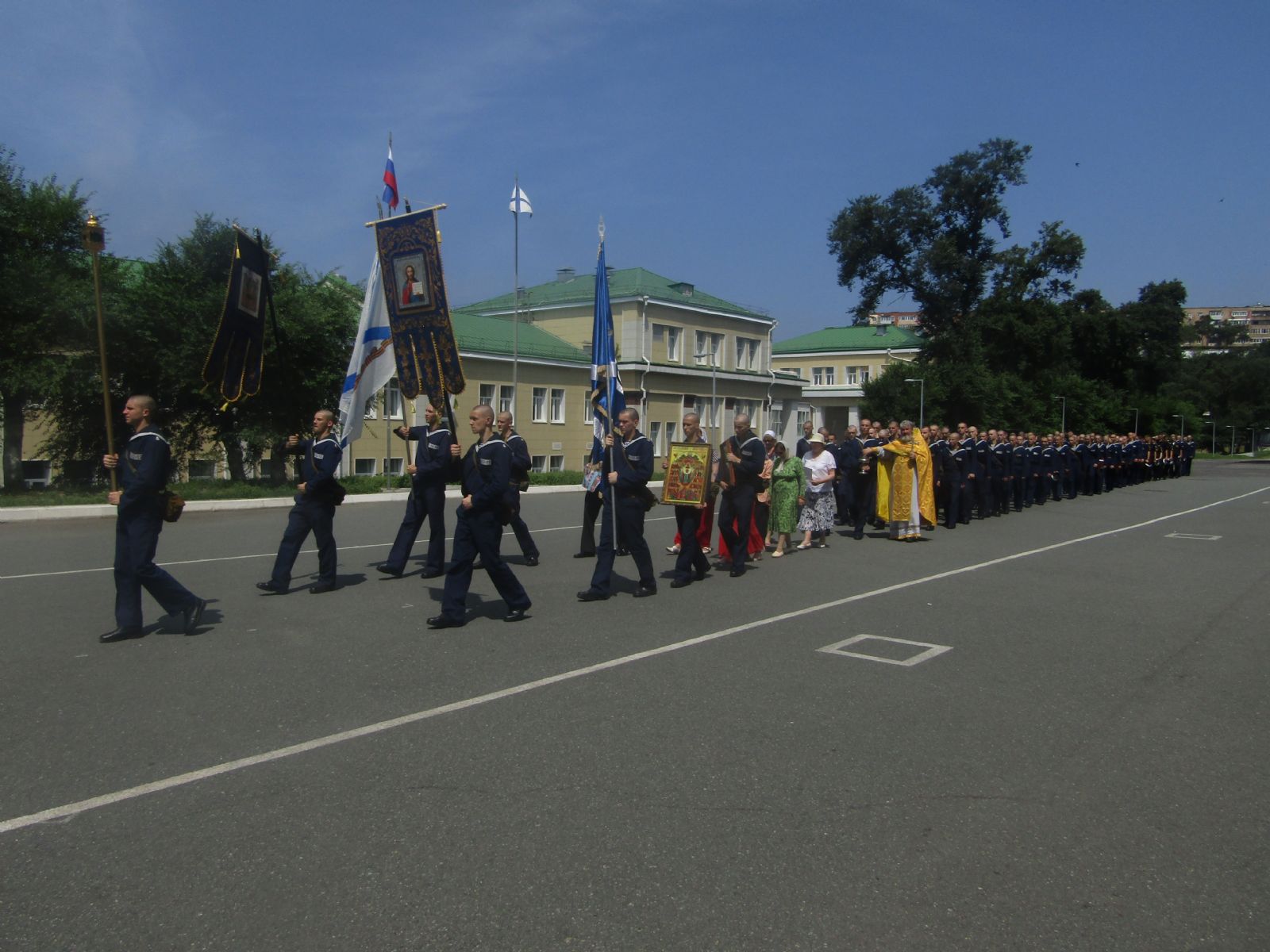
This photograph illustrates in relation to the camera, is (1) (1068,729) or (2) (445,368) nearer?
(1) (1068,729)

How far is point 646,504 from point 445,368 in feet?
7.91

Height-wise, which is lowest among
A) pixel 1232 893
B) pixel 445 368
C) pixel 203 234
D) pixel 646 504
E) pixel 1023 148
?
pixel 1232 893

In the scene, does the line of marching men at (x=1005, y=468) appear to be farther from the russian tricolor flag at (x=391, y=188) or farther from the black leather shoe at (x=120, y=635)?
the black leather shoe at (x=120, y=635)

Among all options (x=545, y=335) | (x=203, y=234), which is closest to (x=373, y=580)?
(x=203, y=234)

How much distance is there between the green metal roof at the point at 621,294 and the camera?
6006 cm

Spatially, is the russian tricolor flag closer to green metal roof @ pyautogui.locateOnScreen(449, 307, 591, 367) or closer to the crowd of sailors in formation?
the crowd of sailors in formation

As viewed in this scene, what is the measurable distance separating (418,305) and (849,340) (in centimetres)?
8710

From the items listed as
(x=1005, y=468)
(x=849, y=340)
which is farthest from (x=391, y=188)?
(x=849, y=340)

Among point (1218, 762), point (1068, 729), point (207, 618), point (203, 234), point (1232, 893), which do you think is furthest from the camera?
point (203, 234)

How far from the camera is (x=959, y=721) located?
5.87 meters

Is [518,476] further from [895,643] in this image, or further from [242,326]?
[895,643]

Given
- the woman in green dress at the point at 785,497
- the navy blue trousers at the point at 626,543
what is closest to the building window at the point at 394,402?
the woman in green dress at the point at 785,497

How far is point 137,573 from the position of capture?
7711mm

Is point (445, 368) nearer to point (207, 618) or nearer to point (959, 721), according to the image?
point (207, 618)
